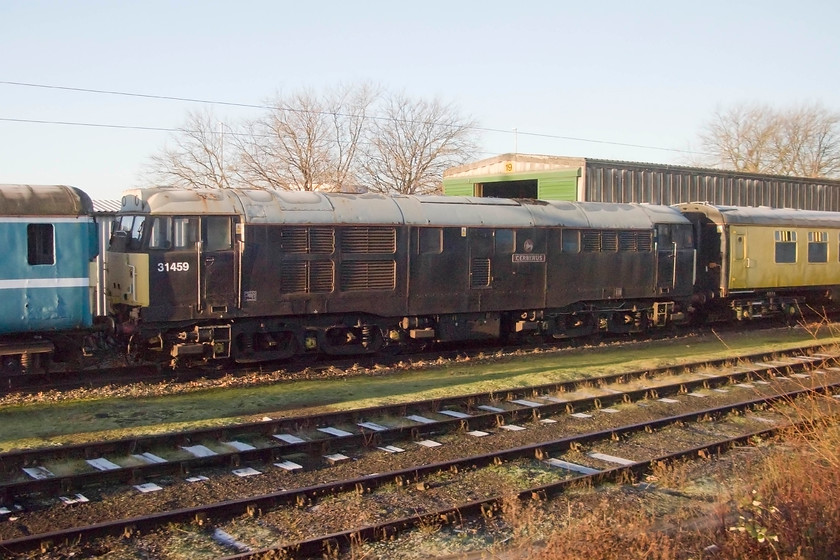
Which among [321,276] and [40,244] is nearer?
[40,244]

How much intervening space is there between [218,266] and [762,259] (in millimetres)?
15393

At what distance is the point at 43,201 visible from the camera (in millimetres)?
12297

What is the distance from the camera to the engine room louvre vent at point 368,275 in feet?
47.5

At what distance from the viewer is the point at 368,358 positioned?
50.6ft

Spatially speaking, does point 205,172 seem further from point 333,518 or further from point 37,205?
point 333,518

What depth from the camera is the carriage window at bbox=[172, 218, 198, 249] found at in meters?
13.0

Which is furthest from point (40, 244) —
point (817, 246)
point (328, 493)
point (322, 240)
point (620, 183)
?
point (817, 246)

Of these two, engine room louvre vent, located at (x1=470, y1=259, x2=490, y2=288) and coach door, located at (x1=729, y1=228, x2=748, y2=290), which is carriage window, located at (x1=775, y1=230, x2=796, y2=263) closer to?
coach door, located at (x1=729, y1=228, x2=748, y2=290)

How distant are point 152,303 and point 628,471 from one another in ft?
26.6

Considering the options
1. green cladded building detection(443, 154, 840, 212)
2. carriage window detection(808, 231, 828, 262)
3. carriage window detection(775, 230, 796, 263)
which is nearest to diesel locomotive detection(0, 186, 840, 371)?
carriage window detection(775, 230, 796, 263)

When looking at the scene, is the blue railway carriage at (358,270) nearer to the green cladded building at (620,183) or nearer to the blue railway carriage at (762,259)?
the blue railway carriage at (762,259)

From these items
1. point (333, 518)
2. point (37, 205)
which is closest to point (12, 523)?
point (333, 518)

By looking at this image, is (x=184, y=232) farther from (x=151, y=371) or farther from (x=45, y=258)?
(x=151, y=371)

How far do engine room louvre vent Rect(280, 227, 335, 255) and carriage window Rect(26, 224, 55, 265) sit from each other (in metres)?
3.70
